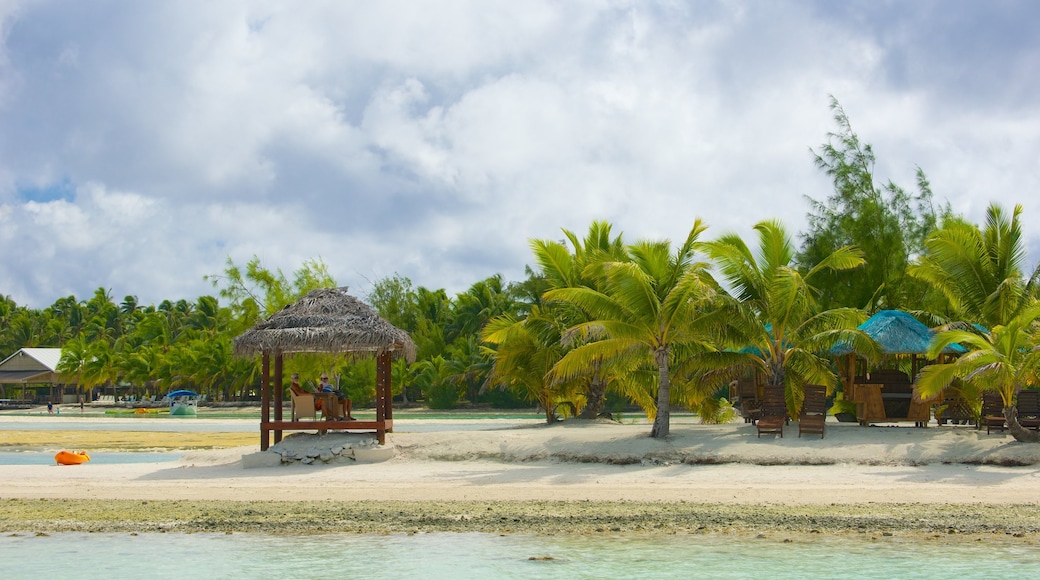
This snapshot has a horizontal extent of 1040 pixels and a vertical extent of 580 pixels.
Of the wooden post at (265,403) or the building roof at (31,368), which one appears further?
the building roof at (31,368)

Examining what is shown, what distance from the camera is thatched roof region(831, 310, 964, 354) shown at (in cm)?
1753

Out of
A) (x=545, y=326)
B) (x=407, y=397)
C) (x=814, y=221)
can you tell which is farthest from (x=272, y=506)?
(x=407, y=397)

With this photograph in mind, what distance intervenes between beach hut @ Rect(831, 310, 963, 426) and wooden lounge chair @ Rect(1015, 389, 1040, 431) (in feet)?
5.74

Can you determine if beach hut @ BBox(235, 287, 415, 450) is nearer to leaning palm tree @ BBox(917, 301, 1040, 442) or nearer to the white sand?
the white sand

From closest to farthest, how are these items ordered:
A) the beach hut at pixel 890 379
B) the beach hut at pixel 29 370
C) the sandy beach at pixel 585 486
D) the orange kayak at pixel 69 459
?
the sandy beach at pixel 585 486
the beach hut at pixel 890 379
the orange kayak at pixel 69 459
the beach hut at pixel 29 370

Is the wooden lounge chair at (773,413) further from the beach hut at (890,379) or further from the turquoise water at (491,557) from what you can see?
the turquoise water at (491,557)

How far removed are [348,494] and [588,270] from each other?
6.41 meters

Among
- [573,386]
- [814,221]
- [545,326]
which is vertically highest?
[814,221]

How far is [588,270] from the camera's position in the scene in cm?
1817

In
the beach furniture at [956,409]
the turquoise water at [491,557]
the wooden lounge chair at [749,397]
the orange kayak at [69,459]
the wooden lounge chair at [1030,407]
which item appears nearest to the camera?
the turquoise water at [491,557]

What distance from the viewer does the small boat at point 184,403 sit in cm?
4631

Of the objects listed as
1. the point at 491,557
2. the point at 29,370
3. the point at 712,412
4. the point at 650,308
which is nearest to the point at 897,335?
the point at 712,412

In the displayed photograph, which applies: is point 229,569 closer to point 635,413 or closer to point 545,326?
point 545,326

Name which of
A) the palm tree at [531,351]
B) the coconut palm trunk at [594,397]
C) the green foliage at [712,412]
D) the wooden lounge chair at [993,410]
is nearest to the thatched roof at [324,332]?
the palm tree at [531,351]
